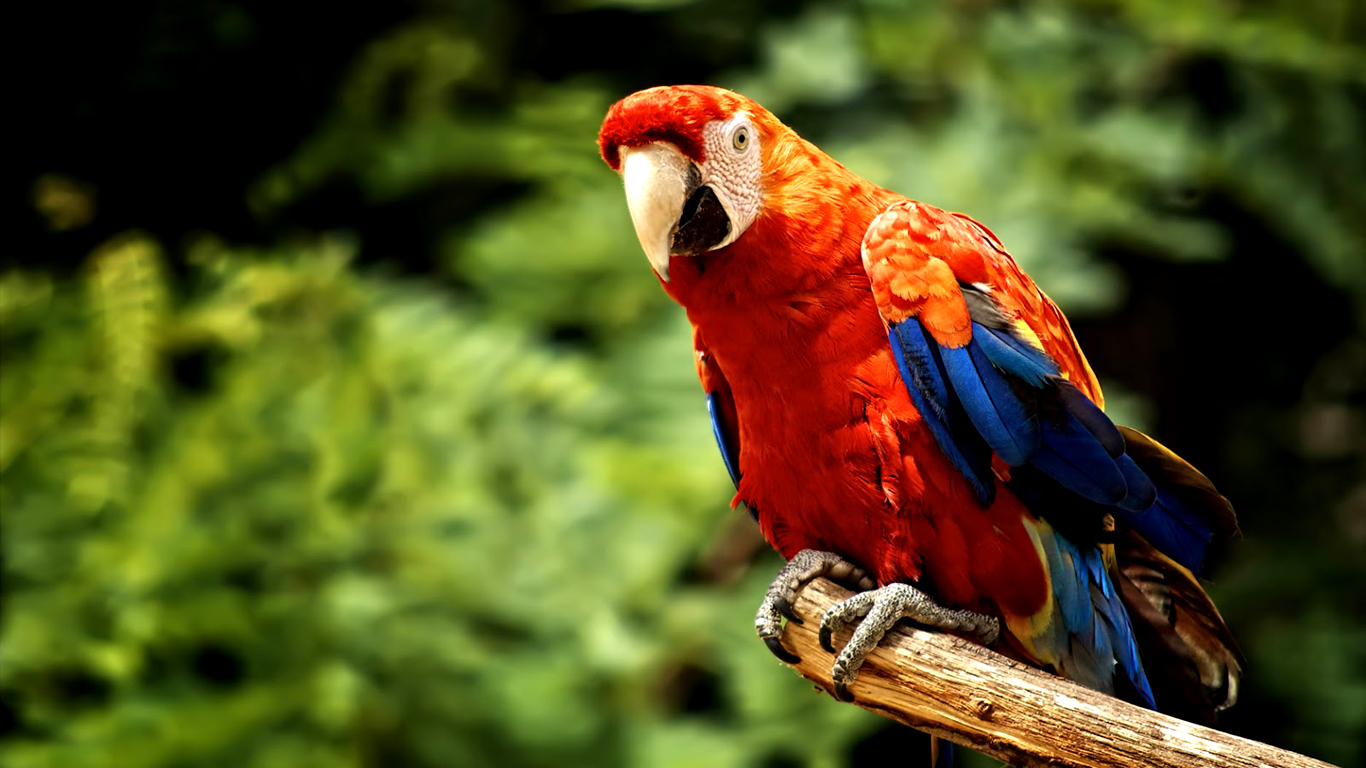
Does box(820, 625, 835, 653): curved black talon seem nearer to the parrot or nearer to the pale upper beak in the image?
the parrot

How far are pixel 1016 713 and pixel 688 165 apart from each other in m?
0.39

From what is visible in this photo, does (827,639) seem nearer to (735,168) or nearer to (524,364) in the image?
(735,168)

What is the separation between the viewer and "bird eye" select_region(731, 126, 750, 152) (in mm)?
758

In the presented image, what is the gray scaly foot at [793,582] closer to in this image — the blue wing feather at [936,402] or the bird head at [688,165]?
the blue wing feather at [936,402]

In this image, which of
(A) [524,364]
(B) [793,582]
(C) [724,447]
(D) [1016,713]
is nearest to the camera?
(D) [1016,713]

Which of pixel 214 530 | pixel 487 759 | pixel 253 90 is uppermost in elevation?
pixel 253 90

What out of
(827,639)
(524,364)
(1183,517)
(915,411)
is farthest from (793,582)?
(524,364)

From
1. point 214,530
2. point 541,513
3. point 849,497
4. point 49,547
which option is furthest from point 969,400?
point 49,547

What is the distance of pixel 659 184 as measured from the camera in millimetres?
749

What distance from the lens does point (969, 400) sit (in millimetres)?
756

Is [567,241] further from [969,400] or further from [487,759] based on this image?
[969,400]

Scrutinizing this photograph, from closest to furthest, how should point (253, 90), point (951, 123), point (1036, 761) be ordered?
point (1036, 761) → point (951, 123) → point (253, 90)

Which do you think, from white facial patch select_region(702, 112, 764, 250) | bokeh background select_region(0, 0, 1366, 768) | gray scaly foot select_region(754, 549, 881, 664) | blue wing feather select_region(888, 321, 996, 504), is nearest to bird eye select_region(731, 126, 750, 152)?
white facial patch select_region(702, 112, 764, 250)

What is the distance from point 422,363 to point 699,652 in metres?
0.55
